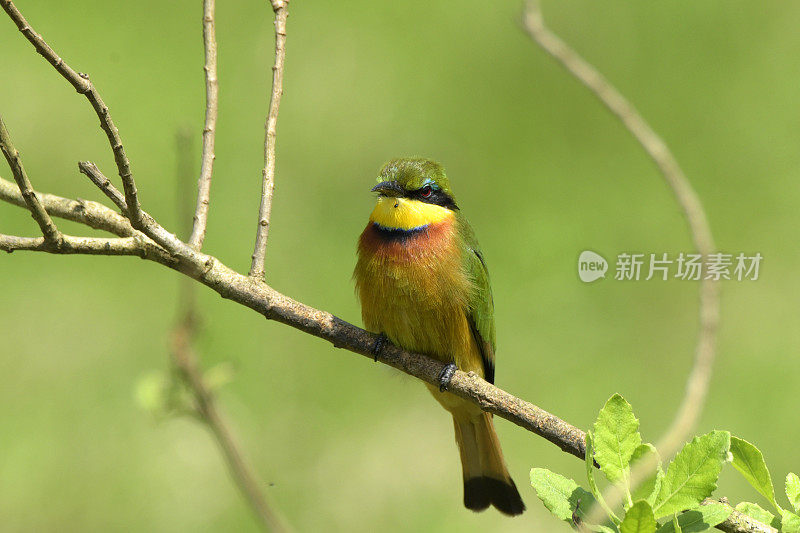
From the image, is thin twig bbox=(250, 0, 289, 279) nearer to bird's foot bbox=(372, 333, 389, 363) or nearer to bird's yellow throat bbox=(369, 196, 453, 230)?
bird's foot bbox=(372, 333, 389, 363)

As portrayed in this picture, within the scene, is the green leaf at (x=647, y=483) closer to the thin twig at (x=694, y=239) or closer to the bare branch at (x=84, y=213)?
the thin twig at (x=694, y=239)

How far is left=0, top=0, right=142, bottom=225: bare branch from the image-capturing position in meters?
1.53

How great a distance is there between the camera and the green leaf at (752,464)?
4.29ft

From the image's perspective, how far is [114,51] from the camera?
5684mm

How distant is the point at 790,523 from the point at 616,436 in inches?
10.9

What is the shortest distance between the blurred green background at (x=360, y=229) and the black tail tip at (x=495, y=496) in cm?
83

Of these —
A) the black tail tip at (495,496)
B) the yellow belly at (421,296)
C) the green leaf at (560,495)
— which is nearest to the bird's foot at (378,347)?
the yellow belly at (421,296)

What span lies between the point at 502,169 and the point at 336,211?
104 cm

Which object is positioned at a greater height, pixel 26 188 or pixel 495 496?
pixel 26 188

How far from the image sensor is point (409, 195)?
284cm

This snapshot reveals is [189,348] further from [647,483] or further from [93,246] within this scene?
[647,483]

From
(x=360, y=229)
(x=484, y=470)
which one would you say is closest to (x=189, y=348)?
(x=484, y=470)

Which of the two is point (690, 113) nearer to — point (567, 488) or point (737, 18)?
point (737, 18)

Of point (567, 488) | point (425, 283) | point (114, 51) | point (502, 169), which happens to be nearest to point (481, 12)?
point (502, 169)
